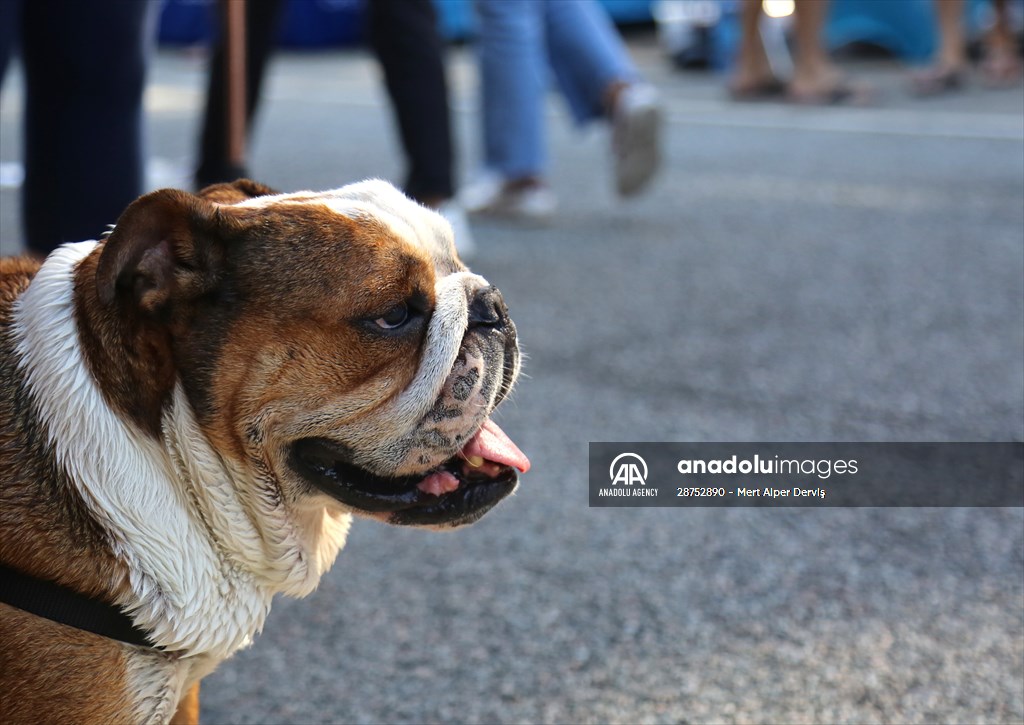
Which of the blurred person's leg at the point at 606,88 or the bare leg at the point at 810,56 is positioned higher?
the blurred person's leg at the point at 606,88

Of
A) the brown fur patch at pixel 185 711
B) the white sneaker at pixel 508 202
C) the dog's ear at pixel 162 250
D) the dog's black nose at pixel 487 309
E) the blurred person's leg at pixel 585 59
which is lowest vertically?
the white sneaker at pixel 508 202

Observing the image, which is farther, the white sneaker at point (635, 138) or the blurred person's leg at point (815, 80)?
the blurred person's leg at point (815, 80)

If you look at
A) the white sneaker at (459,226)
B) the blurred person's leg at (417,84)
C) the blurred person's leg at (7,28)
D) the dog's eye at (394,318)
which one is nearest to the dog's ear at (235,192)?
the dog's eye at (394,318)

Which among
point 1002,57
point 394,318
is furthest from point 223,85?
point 1002,57

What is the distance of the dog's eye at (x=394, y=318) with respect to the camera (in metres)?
1.92

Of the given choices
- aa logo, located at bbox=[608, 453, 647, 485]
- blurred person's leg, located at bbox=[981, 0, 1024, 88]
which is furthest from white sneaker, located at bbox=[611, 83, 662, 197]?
blurred person's leg, located at bbox=[981, 0, 1024, 88]

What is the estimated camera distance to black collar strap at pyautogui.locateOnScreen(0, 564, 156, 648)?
5.81 ft

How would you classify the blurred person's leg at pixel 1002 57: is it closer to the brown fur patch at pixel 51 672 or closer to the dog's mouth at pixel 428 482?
the dog's mouth at pixel 428 482

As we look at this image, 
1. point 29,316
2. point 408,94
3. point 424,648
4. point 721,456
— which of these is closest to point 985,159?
point 408,94

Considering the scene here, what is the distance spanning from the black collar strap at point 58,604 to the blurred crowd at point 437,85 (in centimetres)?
156

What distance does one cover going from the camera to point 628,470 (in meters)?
3.52

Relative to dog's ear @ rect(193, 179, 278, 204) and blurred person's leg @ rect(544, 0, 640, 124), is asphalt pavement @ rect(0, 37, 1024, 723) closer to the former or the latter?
blurred person's leg @ rect(544, 0, 640, 124)

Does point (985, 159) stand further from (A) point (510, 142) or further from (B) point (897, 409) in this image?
(B) point (897, 409)

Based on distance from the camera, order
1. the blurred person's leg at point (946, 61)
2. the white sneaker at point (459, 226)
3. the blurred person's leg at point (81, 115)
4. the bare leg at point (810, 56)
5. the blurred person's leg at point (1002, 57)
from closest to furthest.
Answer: the blurred person's leg at point (81, 115), the white sneaker at point (459, 226), the bare leg at point (810, 56), the blurred person's leg at point (946, 61), the blurred person's leg at point (1002, 57)
